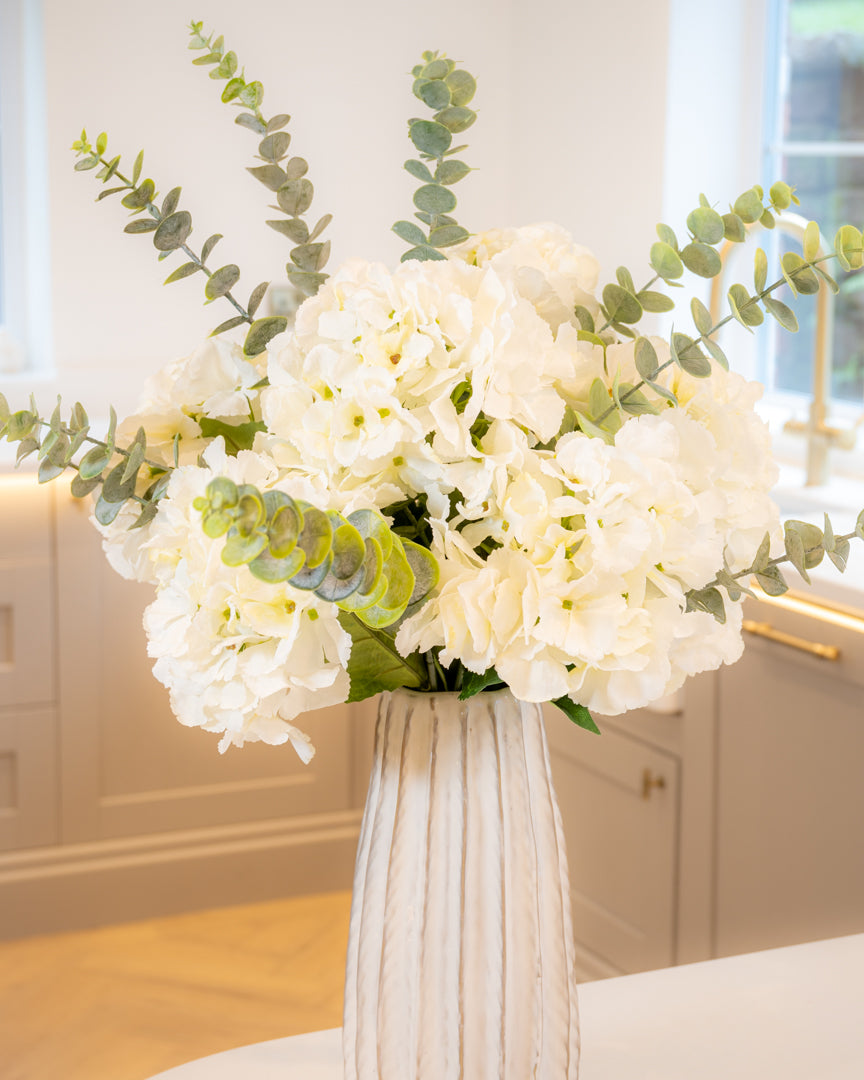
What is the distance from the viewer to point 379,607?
1.82 feet

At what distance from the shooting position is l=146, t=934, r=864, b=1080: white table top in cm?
80

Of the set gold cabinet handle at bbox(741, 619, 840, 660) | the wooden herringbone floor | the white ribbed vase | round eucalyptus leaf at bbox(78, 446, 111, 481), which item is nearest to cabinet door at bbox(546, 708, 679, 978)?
gold cabinet handle at bbox(741, 619, 840, 660)

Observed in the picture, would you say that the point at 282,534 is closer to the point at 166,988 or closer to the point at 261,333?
the point at 261,333

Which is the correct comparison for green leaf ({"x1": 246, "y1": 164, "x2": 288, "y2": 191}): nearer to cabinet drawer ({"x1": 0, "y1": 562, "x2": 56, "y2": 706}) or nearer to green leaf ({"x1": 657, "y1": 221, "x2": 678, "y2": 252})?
green leaf ({"x1": 657, "y1": 221, "x2": 678, "y2": 252})

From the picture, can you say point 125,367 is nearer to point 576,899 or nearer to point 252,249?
point 252,249

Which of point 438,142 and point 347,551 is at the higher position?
point 438,142

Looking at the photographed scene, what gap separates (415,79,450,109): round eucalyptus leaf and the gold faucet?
5.03ft

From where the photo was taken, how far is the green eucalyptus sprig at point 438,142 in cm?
67

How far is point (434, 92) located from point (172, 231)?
0.15m

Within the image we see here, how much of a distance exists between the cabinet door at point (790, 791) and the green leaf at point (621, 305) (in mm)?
1200

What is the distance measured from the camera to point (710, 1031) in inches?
33.6

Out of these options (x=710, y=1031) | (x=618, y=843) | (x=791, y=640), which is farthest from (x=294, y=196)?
(x=618, y=843)

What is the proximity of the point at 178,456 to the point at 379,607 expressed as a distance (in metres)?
0.18

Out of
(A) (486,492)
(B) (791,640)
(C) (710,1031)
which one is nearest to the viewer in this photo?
(A) (486,492)
